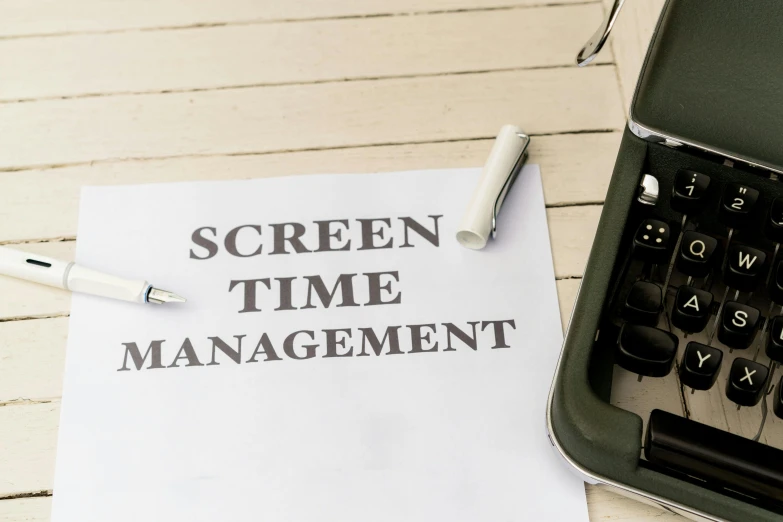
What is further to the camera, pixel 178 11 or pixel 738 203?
pixel 178 11

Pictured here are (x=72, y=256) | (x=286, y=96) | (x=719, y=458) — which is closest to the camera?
(x=719, y=458)

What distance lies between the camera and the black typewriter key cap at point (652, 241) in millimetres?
704

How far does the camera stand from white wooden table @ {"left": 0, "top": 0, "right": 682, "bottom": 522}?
897 mm

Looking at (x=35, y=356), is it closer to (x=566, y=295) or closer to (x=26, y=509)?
(x=26, y=509)

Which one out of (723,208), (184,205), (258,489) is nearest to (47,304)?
(184,205)

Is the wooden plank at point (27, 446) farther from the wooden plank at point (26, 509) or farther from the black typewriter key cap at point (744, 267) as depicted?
the black typewriter key cap at point (744, 267)

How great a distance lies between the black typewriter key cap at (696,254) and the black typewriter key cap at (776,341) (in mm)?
72

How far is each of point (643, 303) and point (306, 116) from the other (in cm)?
46

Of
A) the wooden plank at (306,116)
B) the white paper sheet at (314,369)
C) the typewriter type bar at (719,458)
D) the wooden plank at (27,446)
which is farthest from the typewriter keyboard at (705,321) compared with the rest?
the wooden plank at (27,446)

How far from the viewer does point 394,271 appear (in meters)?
0.85

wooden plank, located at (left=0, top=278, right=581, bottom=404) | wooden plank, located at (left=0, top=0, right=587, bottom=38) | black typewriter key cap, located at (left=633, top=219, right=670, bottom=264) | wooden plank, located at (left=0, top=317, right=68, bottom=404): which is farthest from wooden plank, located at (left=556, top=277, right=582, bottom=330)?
wooden plank, located at (left=0, top=317, right=68, bottom=404)

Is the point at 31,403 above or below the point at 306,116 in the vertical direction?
below

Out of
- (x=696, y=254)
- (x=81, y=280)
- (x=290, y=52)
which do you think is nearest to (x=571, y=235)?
(x=696, y=254)

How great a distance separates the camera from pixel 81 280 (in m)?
0.82
